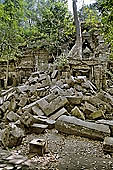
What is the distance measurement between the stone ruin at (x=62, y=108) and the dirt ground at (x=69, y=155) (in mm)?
173

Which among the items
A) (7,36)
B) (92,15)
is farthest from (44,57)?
(92,15)

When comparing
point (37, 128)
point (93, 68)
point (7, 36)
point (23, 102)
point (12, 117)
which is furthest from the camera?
point (7, 36)

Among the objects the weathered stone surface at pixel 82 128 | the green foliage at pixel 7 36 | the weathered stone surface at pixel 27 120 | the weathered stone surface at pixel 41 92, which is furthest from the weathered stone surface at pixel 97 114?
the green foliage at pixel 7 36

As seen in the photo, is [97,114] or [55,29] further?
[55,29]

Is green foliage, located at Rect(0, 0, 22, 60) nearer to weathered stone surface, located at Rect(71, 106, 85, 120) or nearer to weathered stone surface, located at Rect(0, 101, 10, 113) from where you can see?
weathered stone surface, located at Rect(0, 101, 10, 113)

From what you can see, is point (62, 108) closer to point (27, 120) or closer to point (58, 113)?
point (58, 113)

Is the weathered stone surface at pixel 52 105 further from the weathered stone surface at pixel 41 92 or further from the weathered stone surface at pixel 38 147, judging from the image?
the weathered stone surface at pixel 38 147

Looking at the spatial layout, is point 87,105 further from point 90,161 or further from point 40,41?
Answer: point 40,41

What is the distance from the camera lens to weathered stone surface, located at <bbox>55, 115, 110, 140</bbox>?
4930 mm

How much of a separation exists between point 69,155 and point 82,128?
983mm

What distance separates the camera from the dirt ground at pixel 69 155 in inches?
150

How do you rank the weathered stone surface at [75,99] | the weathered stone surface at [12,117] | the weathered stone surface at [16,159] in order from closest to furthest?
the weathered stone surface at [16,159]
the weathered stone surface at [75,99]
the weathered stone surface at [12,117]

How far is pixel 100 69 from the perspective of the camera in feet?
29.4

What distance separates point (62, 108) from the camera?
6.35 metres
